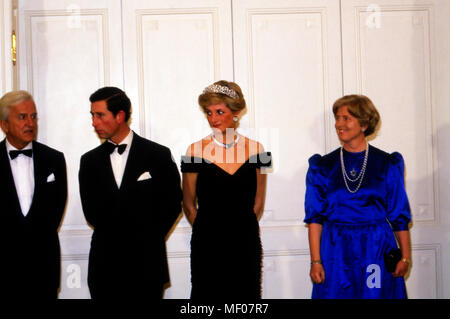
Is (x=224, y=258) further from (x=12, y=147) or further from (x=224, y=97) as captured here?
(x=12, y=147)

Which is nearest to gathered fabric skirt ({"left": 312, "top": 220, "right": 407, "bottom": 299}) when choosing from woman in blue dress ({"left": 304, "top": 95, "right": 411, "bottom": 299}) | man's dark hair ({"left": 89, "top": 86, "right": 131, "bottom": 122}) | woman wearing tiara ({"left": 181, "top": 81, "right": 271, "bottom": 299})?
woman in blue dress ({"left": 304, "top": 95, "right": 411, "bottom": 299})

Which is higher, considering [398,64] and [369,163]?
[398,64]

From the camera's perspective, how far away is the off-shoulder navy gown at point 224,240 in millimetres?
3346

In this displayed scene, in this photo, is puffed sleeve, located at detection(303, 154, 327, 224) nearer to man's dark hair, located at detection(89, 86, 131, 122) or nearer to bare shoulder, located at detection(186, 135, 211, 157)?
bare shoulder, located at detection(186, 135, 211, 157)

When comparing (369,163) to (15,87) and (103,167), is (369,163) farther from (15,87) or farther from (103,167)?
(15,87)

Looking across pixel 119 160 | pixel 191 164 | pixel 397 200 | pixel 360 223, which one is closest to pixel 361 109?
pixel 397 200

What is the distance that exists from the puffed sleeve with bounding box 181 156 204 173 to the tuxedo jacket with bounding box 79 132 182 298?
4.8 inches

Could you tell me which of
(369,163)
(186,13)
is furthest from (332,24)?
(369,163)

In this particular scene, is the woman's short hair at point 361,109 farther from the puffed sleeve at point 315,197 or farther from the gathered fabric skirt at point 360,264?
the gathered fabric skirt at point 360,264

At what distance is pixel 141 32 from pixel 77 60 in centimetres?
56

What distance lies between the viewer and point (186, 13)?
14.2ft

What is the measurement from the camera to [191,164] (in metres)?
3.44

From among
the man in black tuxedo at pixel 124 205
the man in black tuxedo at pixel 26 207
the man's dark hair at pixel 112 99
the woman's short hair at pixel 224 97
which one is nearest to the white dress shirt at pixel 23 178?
the man in black tuxedo at pixel 26 207

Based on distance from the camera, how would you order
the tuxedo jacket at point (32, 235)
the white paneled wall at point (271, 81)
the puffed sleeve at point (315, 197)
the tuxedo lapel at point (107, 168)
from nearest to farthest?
the tuxedo jacket at point (32, 235)
the tuxedo lapel at point (107, 168)
the puffed sleeve at point (315, 197)
the white paneled wall at point (271, 81)
